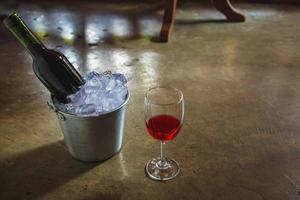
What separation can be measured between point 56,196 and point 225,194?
529 mm

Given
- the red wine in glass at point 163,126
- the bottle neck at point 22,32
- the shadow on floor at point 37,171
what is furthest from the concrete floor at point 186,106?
the bottle neck at point 22,32

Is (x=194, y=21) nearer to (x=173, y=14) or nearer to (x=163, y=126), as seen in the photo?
(x=173, y=14)

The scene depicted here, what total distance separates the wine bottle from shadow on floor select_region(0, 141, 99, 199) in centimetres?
25

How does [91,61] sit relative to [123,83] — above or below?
below

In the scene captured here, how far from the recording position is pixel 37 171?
4.25 feet

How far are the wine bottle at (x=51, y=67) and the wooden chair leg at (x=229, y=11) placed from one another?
5.18 ft

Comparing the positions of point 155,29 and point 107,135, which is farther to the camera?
point 155,29

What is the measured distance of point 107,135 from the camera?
1248mm

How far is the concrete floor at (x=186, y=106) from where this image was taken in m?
1.24

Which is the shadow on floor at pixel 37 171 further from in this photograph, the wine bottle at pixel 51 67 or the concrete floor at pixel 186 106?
the wine bottle at pixel 51 67

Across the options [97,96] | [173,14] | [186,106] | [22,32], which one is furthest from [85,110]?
[173,14]

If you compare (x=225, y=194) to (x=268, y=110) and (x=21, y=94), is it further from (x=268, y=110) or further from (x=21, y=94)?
(x=21, y=94)

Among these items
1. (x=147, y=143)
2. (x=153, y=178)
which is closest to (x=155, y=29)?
(x=147, y=143)

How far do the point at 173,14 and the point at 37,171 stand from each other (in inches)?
57.2
